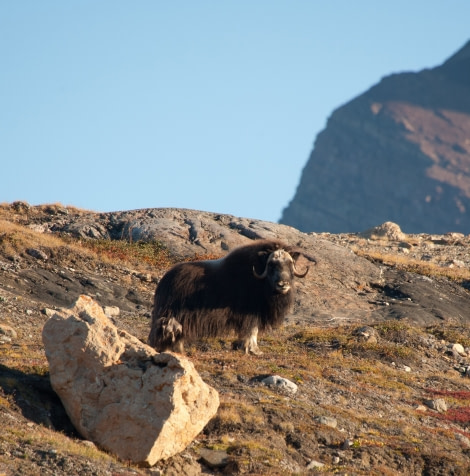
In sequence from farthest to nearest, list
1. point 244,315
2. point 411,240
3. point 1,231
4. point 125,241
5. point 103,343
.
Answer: point 411,240 → point 125,241 → point 1,231 → point 244,315 → point 103,343

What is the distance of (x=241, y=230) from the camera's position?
26906 mm

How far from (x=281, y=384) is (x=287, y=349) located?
3631 mm

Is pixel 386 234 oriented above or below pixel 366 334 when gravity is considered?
above

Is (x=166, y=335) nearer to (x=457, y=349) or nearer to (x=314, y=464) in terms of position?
(x=314, y=464)

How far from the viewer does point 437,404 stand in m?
14.7

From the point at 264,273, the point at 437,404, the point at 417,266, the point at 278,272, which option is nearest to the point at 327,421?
the point at 437,404

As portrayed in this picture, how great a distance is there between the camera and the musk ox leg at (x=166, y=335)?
1492 cm

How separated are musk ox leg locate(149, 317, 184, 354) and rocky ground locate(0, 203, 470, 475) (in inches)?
16.8

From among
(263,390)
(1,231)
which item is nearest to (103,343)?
(263,390)

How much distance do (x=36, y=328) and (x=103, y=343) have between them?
588cm

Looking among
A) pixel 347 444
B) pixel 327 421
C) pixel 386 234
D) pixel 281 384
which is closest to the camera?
pixel 347 444

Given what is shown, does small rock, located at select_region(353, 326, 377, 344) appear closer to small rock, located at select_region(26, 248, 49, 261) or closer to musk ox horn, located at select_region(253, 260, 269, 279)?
musk ox horn, located at select_region(253, 260, 269, 279)

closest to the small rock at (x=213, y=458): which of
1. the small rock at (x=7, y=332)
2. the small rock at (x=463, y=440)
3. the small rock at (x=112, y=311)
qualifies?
the small rock at (x=463, y=440)

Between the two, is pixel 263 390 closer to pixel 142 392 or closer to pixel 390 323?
pixel 142 392
